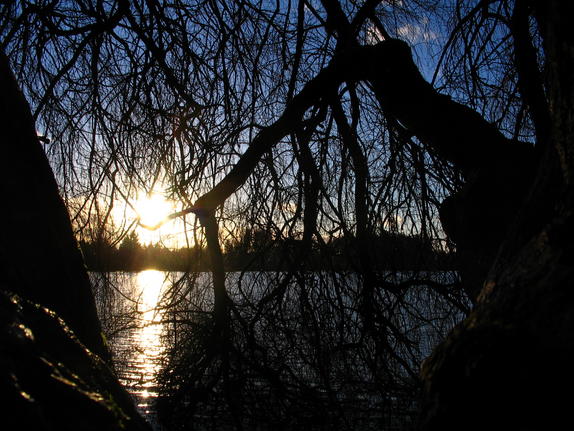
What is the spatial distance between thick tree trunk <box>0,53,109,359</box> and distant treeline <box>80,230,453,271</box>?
4.87 ft

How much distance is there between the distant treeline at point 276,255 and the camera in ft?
8.98

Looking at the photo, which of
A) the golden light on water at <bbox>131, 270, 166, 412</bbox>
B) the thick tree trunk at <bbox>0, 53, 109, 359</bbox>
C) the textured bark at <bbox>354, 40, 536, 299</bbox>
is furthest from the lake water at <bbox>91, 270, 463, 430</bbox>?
the thick tree trunk at <bbox>0, 53, 109, 359</bbox>

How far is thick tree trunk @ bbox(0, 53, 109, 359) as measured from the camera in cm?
112

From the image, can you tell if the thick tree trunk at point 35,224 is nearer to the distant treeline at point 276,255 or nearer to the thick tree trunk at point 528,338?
the thick tree trunk at point 528,338

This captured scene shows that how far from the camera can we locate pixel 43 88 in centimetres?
259

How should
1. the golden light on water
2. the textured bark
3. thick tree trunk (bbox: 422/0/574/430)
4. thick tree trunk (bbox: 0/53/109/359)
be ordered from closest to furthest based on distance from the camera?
thick tree trunk (bbox: 422/0/574/430), thick tree trunk (bbox: 0/53/109/359), the textured bark, the golden light on water

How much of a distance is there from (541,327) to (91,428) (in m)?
0.54

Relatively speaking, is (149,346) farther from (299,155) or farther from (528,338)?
(528,338)

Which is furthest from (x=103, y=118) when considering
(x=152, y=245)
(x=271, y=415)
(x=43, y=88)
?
(x=271, y=415)

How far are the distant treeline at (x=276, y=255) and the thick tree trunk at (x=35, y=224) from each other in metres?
1.48

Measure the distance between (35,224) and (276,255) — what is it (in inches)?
79.2

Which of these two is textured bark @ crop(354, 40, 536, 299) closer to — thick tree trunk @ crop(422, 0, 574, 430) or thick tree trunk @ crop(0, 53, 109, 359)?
thick tree trunk @ crop(422, 0, 574, 430)

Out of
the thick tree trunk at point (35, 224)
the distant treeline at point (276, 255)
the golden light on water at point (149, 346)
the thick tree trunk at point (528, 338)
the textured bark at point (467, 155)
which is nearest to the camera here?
the thick tree trunk at point (528, 338)

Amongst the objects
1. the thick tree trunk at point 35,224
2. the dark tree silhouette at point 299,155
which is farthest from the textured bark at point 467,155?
the thick tree trunk at point 35,224
